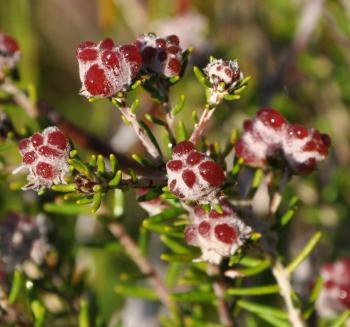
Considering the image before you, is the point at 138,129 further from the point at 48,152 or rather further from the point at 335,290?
the point at 335,290

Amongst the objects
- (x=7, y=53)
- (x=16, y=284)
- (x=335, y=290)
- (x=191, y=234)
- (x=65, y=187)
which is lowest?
(x=335, y=290)

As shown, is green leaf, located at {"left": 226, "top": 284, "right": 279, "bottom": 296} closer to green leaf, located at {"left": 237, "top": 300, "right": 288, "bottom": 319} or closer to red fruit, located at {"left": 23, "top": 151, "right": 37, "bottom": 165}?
green leaf, located at {"left": 237, "top": 300, "right": 288, "bottom": 319}

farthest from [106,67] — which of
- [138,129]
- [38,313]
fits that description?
[38,313]

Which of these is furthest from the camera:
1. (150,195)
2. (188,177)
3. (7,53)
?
(7,53)

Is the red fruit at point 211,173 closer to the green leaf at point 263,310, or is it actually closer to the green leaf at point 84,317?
the green leaf at point 263,310

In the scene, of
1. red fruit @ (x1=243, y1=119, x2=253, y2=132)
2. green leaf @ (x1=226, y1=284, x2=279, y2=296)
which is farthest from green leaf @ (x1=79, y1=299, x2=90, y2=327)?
red fruit @ (x1=243, y1=119, x2=253, y2=132)

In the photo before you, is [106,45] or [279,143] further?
[279,143]

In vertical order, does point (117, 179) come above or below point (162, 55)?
below

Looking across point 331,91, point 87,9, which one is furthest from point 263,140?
point 87,9
